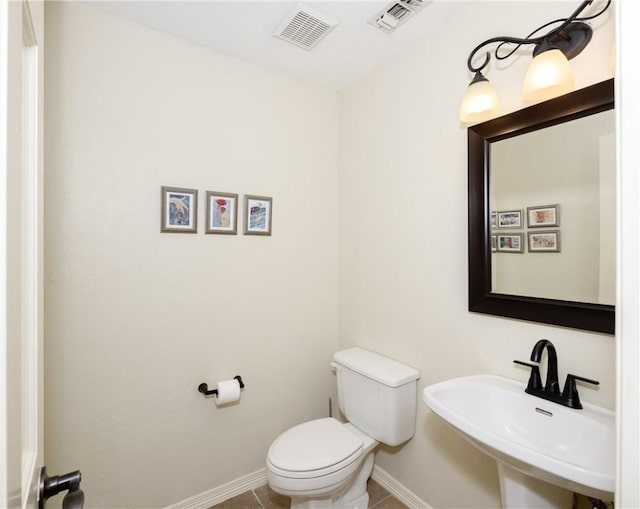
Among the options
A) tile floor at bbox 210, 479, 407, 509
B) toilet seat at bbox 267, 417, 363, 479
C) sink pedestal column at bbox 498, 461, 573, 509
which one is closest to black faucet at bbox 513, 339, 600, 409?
sink pedestal column at bbox 498, 461, 573, 509

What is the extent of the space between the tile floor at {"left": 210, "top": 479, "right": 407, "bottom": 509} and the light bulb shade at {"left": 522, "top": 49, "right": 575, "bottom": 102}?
2.06m

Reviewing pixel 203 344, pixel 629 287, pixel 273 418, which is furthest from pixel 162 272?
pixel 629 287

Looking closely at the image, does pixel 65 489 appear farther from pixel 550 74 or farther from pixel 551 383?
pixel 550 74

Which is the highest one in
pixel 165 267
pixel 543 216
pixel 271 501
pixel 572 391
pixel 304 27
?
pixel 304 27

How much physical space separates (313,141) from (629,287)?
1918 millimetres

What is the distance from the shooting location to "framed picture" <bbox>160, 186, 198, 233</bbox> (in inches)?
66.6

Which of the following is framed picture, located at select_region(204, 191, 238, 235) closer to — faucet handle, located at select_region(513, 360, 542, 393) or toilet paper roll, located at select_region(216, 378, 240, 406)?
toilet paper roll, located at select_region(216, 378, 240, 406)

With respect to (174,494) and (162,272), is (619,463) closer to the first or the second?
(162,272)

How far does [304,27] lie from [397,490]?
2.50 m

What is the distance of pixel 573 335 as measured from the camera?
1198 mm

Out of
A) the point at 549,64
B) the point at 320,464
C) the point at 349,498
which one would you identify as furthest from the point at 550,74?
the point at 349,498

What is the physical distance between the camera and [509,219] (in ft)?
4.54

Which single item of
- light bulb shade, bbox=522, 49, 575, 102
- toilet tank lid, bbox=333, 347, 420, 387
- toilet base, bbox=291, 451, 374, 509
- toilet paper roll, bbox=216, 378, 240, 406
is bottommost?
toilet base, bbox=291, 451, 374, 509

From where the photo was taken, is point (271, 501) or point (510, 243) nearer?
point (510, 243)
